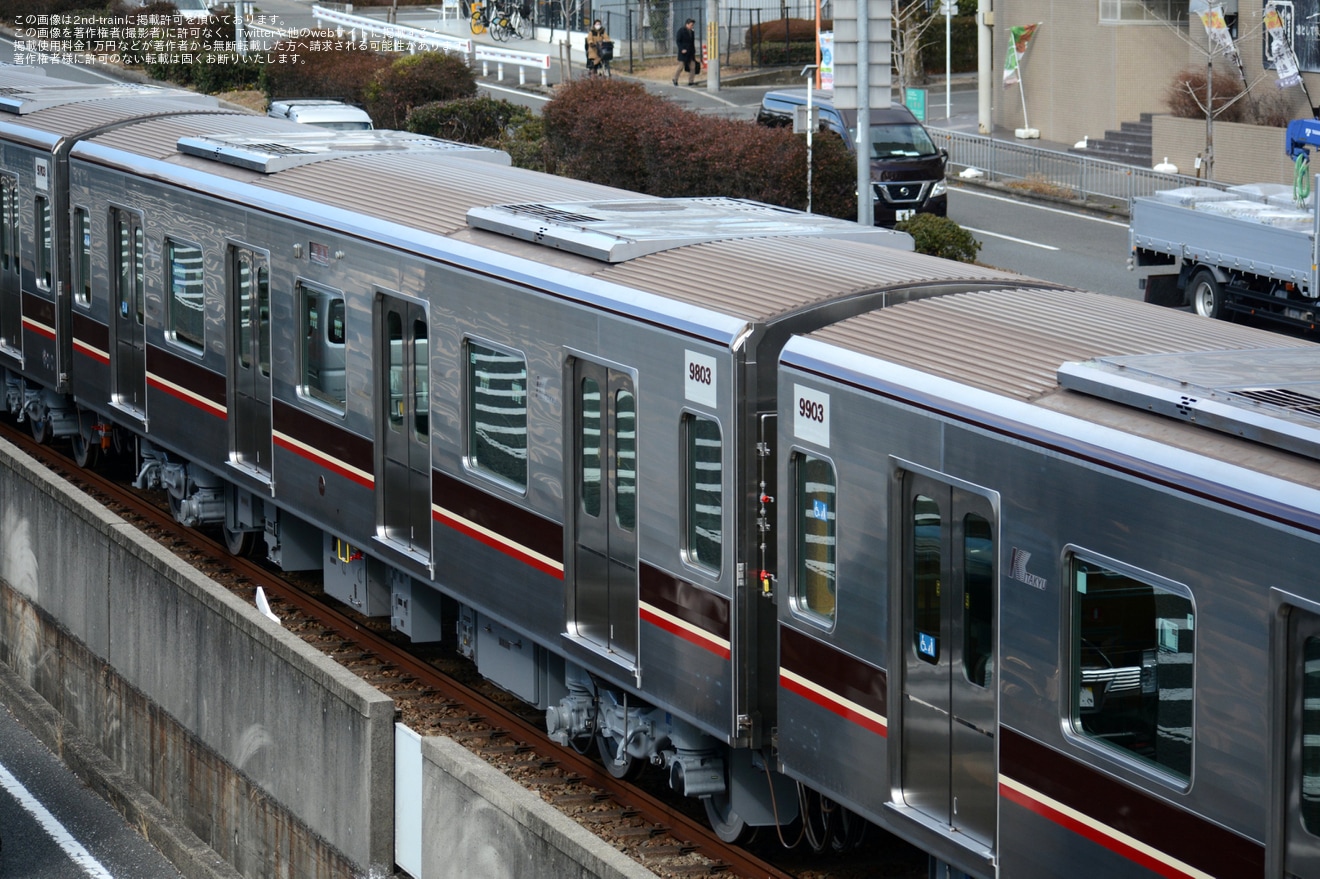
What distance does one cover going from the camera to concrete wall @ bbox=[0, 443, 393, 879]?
9641 millimetres

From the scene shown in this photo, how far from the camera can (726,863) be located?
10.2m

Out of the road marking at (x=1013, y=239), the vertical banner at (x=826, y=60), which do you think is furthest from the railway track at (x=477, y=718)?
the road marking at (x=1013, y=239)

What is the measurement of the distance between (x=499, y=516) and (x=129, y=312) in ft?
22.1

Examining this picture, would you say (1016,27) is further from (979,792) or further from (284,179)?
(979,792)

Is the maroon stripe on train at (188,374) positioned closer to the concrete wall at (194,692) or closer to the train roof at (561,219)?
the train roof at (561,219)

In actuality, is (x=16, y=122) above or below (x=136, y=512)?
above

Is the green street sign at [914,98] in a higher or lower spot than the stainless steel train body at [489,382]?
higher

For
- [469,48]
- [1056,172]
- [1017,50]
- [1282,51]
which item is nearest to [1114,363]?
[1282,51]

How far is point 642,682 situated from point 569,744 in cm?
177

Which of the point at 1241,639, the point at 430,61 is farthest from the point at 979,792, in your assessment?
the point at 430,61

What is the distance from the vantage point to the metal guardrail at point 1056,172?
1359 inches

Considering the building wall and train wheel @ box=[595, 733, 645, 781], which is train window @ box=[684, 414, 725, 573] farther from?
the building wall

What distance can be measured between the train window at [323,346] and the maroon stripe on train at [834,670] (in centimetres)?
517

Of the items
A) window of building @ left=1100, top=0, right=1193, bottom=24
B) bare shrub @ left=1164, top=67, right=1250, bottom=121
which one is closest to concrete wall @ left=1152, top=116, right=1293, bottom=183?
bare shrub @ left=1164, top=67, right=1250, bottom=121
